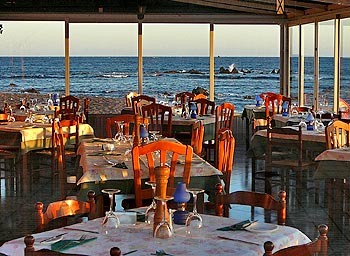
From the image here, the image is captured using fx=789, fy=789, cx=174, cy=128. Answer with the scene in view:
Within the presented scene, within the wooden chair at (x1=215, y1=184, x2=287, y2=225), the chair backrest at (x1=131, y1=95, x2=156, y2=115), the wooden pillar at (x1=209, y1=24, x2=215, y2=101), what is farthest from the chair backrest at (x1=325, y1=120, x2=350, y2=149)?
the wooden pillar at (x1=209, y1=24, x2=215, y2=101)

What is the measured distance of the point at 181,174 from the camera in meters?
5.59

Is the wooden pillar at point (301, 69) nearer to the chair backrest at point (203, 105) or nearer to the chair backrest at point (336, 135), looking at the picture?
the chair backrest at point (203, 105)

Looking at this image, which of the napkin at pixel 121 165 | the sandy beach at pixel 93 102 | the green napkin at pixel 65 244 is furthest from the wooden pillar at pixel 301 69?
the green napkin at pixel 65 244

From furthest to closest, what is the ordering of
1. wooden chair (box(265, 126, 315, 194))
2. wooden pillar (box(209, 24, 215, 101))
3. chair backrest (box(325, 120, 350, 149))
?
wooden pillar (box(209, 24, 215, 101))
wooden chair (box(265, 126, 315, 194))
chair backrest (box(325, 120, 350, 149))

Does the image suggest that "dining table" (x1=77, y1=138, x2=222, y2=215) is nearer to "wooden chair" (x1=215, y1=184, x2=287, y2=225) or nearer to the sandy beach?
"wooden chair" (x1=215, y1=184, x2=287, y2=225)

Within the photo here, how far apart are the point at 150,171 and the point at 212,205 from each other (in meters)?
1.03

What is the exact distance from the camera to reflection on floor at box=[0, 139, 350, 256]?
6.66m

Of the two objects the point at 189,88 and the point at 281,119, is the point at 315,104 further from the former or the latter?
the point at 189,88

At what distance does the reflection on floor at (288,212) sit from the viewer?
666cm

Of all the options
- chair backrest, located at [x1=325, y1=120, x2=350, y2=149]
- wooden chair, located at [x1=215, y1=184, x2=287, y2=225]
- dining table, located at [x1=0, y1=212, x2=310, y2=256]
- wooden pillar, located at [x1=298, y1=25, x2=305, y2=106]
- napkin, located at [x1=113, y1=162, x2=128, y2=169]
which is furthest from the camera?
wooden pillar, located at [x1=298, y1=25, x2=305, y2=106]

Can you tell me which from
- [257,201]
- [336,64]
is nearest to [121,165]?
[257,201]

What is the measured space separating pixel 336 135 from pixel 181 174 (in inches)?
99.2

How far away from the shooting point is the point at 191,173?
5.59 m

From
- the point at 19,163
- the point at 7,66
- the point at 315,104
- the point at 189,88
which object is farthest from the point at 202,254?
the point at 189,88
